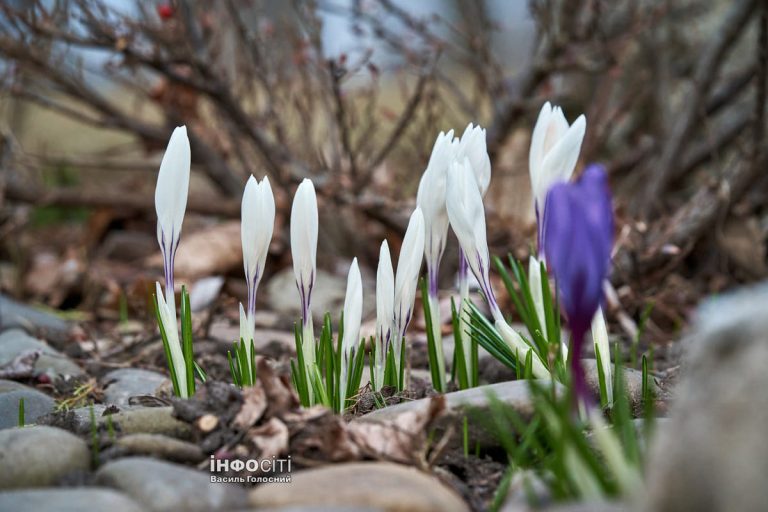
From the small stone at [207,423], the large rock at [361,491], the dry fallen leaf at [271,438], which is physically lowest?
the large rock at [361,491]

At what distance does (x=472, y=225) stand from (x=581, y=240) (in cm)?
67

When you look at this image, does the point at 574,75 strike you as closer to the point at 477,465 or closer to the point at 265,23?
the point at 265,23

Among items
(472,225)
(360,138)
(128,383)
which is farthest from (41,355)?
(360,138)

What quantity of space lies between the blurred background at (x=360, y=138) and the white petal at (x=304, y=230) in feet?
4.17

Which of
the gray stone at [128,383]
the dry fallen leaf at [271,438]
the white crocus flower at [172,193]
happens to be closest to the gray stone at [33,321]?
the gray stone at [128,383]

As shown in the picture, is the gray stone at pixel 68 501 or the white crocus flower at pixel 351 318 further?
the white crocus flower at pixel 351 318

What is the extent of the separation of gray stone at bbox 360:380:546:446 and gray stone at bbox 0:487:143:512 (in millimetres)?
541

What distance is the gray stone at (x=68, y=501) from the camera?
1.29 metres

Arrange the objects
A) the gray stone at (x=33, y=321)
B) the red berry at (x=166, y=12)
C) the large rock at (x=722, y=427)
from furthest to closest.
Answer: the red berry at (x=166, y=12) → the gray stone at (x=33, y=321) → the large rock at (x=722, y=427)

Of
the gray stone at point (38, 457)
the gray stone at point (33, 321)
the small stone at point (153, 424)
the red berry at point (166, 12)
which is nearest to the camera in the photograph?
the gray stone at point (38, 457)

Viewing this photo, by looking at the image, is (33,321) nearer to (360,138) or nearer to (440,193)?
(360,138)

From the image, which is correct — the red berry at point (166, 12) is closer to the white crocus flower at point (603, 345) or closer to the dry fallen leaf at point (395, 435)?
the white crocus flower at point (603, 345)

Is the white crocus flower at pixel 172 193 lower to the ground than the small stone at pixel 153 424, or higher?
higher

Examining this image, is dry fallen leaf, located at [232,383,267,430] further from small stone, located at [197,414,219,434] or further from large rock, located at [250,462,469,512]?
large rock, located at [250,462,469,512]
